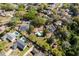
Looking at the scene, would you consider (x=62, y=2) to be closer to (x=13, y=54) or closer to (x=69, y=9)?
(x=69, y=9)

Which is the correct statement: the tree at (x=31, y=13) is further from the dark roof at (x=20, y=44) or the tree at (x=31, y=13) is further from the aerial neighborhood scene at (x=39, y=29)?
the dark roof at (x=20, y=44)

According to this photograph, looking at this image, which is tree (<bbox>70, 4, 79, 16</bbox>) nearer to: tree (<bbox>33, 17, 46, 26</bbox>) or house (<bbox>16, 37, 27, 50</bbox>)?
tree (<bbox>33, 17, 46, 26</bbox>)

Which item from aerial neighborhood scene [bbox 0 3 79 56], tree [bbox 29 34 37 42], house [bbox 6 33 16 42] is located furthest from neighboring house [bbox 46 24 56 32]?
house [bbox 6 33 16 42]

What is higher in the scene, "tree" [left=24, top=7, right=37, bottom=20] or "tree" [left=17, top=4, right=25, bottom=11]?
"tree" [left=17, top=4, right=25, bottom=11]

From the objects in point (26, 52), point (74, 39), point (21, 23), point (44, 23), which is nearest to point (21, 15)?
point (21, 23)

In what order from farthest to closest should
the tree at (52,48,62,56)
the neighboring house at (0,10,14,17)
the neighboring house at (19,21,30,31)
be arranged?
1. the neighboring house at (0,10,14,17)
2. the neighboring house at (19,21,30,31)
3. the tree at (52,48,62,56)

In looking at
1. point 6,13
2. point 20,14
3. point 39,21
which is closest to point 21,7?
point 20,14

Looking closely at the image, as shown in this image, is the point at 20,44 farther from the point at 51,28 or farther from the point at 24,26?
the point at 51,28
